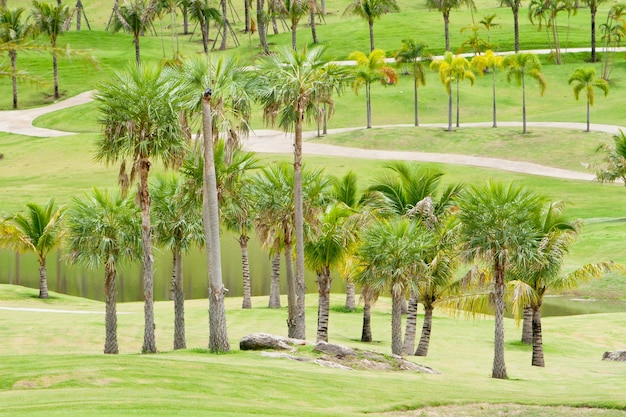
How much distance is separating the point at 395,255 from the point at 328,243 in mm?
3881

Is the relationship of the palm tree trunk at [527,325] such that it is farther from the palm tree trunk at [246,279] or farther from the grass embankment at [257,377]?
the palm tree trunk at [246,279]

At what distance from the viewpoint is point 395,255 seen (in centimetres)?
3528

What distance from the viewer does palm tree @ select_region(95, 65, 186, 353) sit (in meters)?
31.7

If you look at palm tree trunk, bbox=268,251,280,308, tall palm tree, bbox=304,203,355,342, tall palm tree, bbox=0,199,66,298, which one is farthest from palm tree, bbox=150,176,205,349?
tall palm tree, bbox=0,199,66,298

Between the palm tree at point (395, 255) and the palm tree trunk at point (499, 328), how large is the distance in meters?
3.59

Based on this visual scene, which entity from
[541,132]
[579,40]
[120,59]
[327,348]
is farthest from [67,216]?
[579,40]

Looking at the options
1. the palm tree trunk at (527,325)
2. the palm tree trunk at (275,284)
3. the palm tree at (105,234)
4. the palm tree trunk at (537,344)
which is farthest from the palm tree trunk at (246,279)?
the palm tree trunk at (537,344)

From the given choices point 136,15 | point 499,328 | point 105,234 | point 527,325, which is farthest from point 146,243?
point 136,15

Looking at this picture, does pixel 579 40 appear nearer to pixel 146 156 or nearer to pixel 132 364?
pixel 146 156

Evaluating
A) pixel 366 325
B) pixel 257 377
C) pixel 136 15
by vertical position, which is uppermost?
pixel 136 15

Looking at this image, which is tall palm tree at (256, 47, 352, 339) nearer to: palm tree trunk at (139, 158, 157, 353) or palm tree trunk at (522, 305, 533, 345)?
palm tree trunk at (139, 158, 157, 353)

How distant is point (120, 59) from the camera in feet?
388

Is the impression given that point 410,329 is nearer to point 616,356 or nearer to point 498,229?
point 498,229

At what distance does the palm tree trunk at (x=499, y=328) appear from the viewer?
31.4m
